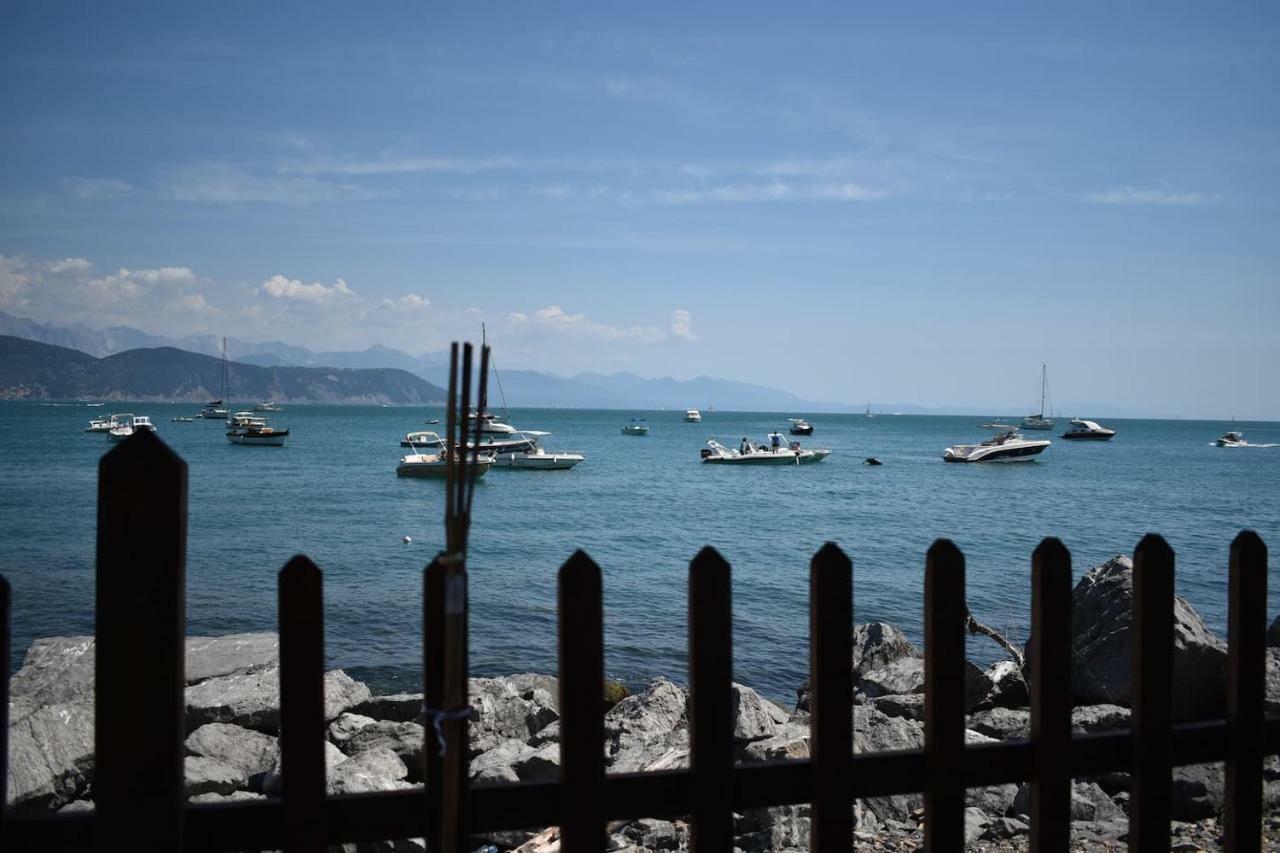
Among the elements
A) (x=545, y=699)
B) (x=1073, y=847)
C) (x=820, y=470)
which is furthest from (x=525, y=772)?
(x=820, y=470)

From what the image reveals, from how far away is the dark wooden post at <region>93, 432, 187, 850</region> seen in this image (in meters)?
1.61

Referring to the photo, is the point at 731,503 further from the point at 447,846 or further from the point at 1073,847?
the point at 447,846

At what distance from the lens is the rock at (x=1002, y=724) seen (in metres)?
7.17

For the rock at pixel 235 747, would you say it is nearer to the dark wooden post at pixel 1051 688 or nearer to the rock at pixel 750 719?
the rock at pixel 750 719

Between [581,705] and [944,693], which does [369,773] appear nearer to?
[581,705]

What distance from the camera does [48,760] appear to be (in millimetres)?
6035

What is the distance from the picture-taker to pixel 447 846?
174cm

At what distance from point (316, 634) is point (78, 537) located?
26.7 metres

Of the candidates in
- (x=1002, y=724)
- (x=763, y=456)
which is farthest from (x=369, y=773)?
(x=763, y=456)

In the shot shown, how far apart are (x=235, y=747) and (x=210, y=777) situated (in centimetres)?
70

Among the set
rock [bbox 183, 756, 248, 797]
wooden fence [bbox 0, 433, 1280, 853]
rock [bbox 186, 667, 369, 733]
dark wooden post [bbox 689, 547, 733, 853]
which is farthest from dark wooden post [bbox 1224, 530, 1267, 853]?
rock [bbox 186, 667, 369, 733]

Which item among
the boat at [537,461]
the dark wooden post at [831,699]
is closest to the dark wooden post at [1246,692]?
the dark wooden post at [831,699]

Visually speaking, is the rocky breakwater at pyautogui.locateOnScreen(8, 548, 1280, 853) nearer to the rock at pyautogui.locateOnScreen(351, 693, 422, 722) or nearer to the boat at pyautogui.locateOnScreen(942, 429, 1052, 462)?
the rock at pyautogui.locateOnScreen(351, 693, 422, 722)

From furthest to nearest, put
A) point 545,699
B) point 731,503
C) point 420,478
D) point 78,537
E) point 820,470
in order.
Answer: point 820,470
point 420,478
point 731,503
point 78,537
point 545,699
